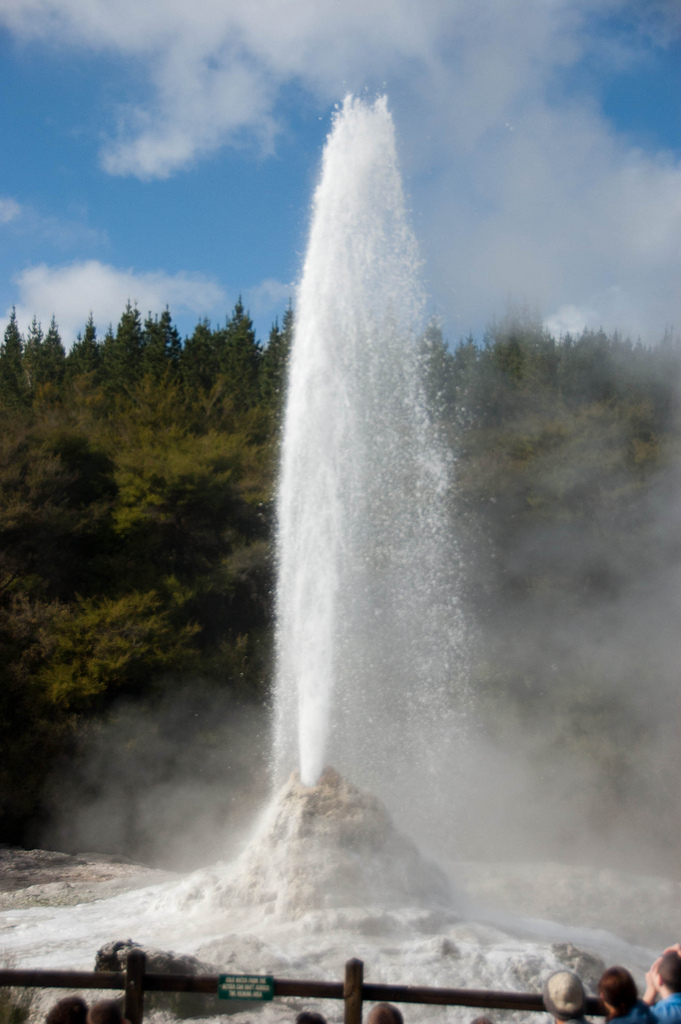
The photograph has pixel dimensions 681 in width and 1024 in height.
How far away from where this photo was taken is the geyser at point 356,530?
788 cm

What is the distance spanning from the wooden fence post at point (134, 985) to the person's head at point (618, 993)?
59.1 inches

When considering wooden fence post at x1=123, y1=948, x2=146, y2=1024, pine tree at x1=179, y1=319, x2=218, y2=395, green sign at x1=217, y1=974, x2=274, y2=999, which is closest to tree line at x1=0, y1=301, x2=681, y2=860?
pine tree at x1=179, y1=319, x2=218, y2=395

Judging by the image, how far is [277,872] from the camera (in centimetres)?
584

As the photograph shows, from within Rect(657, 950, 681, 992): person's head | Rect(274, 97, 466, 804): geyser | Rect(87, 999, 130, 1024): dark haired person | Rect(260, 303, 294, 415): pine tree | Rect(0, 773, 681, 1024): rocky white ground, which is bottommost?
Rect(0, 773, 681, 1024): rocky white ground

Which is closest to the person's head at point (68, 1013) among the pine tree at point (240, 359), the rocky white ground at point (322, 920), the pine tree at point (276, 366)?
the rocky white ground at point (322, 920)

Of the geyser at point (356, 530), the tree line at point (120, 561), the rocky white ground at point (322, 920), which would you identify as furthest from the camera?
the tree line at point (120, 561)

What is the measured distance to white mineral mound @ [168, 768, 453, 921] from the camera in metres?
5.68

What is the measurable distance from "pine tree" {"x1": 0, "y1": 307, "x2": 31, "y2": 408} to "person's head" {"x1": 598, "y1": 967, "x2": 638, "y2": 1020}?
19162 millimetres

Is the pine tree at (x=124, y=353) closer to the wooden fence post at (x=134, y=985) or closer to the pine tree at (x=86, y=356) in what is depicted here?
the pine tree at (x=86, y=356)

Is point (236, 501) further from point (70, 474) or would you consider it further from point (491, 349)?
point (491, 349)

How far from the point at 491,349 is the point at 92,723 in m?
12.2

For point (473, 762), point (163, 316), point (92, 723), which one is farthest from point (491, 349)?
point (163, 316)

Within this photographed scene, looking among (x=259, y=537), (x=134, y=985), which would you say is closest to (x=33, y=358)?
(x=259, y=537)

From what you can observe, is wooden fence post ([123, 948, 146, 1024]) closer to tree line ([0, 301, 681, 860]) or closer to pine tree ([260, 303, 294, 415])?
tree line ([0, 301, 681, 860])
